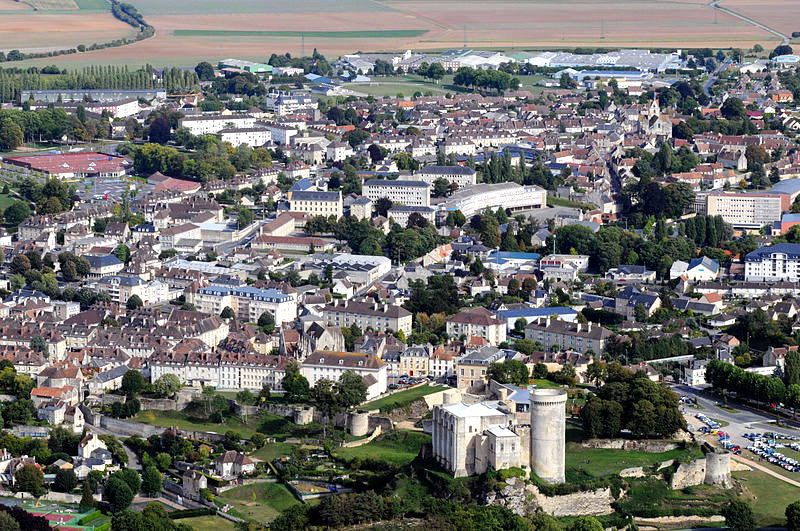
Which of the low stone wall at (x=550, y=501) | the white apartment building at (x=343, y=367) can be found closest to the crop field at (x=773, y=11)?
the white apartment building at (x=343, y=367)

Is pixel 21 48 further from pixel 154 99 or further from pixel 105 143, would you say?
pixel 105 143

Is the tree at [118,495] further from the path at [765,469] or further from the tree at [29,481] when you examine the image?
the path at [765,469]

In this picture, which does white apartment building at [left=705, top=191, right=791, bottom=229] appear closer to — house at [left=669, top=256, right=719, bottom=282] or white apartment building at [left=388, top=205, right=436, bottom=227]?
house at [left=669, top=256, right=719, bottom=282]

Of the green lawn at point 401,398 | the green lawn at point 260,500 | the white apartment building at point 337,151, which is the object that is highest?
Result: the white apartment building at point 337,151

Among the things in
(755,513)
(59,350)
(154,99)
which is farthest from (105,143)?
(755,513)

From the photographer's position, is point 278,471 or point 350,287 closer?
point 278,471
